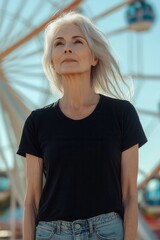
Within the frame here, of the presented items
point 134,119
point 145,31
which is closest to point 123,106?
point 134,119

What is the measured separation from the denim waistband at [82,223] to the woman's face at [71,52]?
18.9 inches

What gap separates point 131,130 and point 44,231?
410mm

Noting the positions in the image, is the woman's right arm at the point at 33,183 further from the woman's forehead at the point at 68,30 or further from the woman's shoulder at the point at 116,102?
the woman's forehead at the point at 68,30

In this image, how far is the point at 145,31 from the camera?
1827 centimetres

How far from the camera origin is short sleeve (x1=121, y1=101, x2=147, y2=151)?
8.07 feet

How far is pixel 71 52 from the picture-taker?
8.27ft

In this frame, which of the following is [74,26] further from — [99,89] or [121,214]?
[121,214]

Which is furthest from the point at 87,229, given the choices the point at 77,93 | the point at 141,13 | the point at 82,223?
the point at 141,13

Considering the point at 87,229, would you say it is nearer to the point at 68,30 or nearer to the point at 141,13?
the point at 68,30

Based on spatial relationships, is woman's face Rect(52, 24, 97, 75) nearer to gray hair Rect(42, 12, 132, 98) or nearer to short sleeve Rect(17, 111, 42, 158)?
gray hair Rect(42, 12, 132, 98)

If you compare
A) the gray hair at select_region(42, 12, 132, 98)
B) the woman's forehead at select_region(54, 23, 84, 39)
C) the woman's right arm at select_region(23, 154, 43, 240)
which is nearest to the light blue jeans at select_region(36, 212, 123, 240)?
the woman's right arm at select_region(23, 154, 43, 240)

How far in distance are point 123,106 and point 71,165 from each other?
0.91 feet

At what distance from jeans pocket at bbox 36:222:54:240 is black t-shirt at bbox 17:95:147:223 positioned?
0.8 inches

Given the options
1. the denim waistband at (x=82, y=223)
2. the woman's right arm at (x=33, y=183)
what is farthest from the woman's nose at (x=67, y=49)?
the denim waistband at (x=82, y=223)
